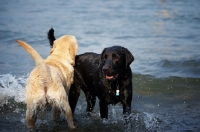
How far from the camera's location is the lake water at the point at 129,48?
7441mm

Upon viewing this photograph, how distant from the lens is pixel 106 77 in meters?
6.45

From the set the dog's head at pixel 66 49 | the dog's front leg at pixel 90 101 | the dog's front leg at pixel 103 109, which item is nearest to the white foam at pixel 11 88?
the dog's front leg at pixel 90 101

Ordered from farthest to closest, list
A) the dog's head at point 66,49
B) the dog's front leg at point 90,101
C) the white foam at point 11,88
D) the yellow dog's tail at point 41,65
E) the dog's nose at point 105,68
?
the white foam at point 11,88 → the dog's front leg at point 90,101 → the dog's head at point 66,49 → the dog's nose at point 105,68 → the yellow dog's tail at point 41,65

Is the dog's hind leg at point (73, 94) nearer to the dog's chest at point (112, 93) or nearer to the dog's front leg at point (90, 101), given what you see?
the dog's front leg at point (90, 101)

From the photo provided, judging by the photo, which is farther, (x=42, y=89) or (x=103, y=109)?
(x=103, y=109)

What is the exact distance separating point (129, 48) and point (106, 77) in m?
7.35

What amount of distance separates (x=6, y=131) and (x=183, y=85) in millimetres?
4671

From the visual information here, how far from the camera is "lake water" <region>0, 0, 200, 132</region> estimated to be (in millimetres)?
7441

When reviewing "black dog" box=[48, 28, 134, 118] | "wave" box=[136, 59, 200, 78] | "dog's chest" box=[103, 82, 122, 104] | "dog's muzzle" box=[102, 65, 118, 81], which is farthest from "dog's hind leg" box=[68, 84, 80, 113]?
"wave" box=[136, 59, 200, 78]

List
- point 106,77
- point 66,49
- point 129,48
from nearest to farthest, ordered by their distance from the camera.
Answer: point 106,77 → point 66,49 → point 129,48

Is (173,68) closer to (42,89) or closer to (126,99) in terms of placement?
(126,99)

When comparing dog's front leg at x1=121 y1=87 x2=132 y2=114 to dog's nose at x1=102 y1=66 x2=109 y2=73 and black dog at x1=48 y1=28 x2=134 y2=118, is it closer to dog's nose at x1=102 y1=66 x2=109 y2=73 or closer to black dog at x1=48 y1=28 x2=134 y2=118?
black dog at x1=48 y1=28 x2=134 y2=118

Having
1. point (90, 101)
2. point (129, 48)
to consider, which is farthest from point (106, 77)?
point (129, 48)

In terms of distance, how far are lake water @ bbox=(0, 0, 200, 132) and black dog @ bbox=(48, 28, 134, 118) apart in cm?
47
